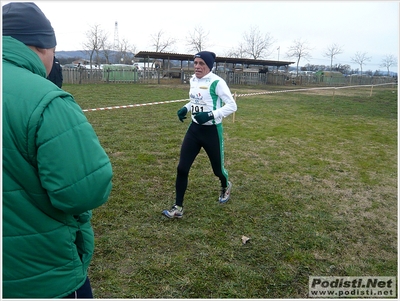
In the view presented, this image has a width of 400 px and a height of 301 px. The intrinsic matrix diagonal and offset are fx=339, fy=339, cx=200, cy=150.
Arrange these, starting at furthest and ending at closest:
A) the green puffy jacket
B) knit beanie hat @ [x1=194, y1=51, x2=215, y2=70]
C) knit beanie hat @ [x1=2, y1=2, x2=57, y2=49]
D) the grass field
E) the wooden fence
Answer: the wooden fence
knit beanie hat @ [x1=194, y1=51, x2=215, y2=70]
the grass field
knit beanie hat @ [x1=2, y1=2, x2=57, y2=49]
the green puffy jacket

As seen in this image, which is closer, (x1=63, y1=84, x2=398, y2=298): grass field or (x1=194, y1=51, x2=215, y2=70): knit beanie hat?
(x1=63, y1=84, x2=398, y2=298): grass field

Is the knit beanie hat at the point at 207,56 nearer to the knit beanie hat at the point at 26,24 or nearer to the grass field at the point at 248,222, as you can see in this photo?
the grass field at the point at 248,222

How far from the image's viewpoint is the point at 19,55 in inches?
51.9

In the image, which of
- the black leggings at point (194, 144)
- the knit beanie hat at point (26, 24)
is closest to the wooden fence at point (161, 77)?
the black leggings at point (194, 144)

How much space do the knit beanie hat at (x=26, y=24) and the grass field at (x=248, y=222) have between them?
2179mm

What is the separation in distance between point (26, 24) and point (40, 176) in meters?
0.61

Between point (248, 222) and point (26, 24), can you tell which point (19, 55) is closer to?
point (26, 24)

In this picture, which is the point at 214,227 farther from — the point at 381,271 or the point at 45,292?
the point at 45,292

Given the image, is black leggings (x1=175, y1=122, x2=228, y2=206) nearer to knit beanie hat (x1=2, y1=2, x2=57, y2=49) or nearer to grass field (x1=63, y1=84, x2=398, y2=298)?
grass field (x1=63, y1=84, x2=398, y2=298)

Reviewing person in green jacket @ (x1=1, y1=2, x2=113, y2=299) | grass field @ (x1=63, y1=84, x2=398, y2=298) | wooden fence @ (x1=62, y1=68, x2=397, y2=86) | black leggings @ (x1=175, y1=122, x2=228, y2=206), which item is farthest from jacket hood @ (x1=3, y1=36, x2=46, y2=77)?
wooden fence @ (x1=62, y1=68, x2=397, y2=86)

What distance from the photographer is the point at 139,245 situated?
3533mm

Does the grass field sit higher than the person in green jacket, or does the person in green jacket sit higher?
the person in green jacket

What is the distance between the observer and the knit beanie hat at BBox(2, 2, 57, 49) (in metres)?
1.33

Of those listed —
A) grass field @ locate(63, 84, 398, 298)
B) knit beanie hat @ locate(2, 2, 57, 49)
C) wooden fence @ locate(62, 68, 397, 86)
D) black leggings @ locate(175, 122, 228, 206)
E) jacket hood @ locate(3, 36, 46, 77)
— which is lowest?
grass field @ locate(63, 84, 398, 298)
